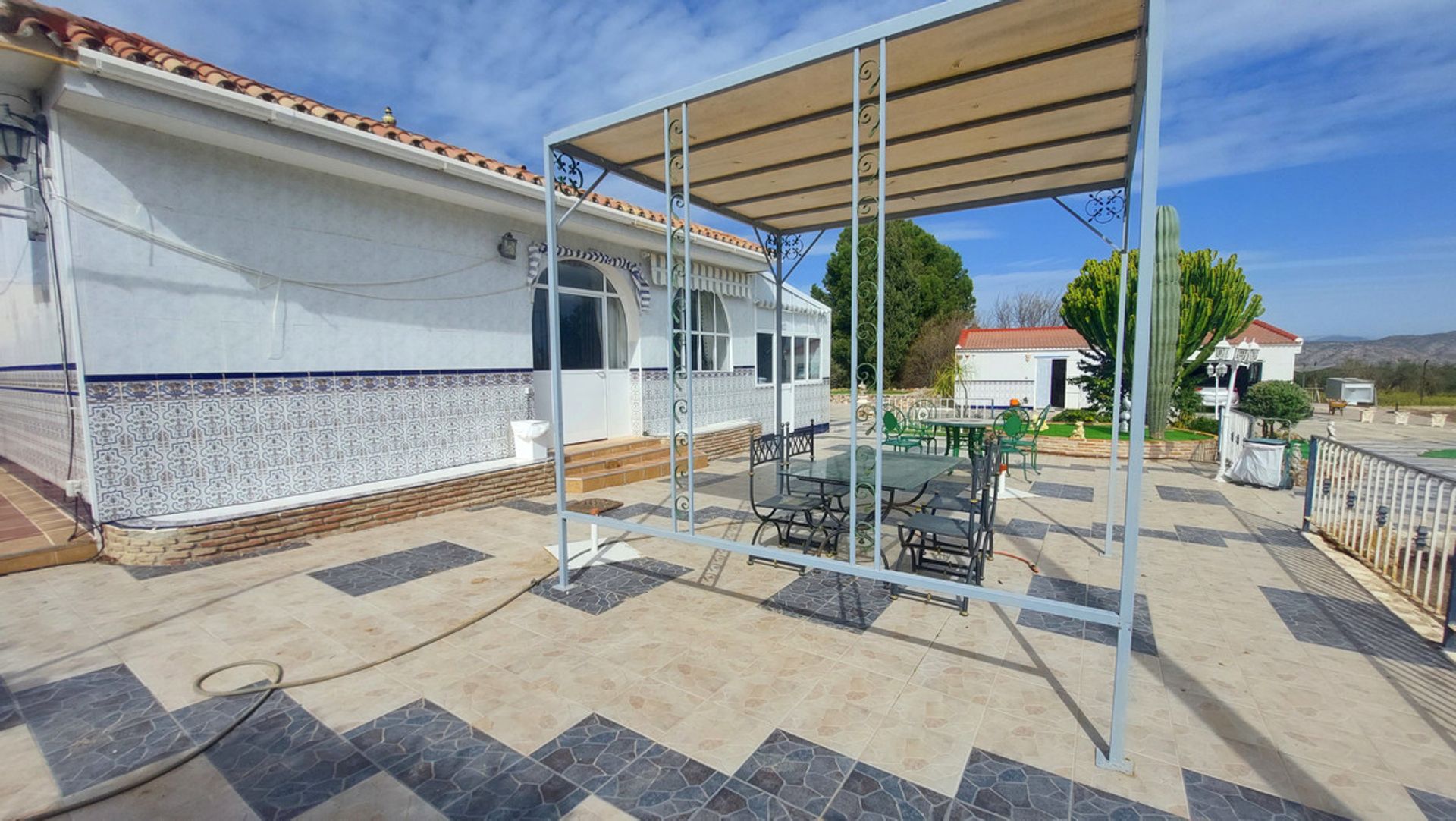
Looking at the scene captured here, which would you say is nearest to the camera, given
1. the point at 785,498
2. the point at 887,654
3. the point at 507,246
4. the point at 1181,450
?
the point at 887,654

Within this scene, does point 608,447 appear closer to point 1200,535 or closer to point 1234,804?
point 1200,535

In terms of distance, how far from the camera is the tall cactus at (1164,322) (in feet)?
33.5

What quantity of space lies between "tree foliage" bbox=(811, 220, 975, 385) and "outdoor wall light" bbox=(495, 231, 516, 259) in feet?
55.4

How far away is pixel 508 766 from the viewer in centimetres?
227

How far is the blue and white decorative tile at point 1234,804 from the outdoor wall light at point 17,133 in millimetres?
7613

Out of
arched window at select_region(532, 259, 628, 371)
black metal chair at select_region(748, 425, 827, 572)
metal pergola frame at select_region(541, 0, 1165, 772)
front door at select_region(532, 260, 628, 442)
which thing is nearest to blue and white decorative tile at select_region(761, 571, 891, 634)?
black metal chair at select_region(748, 425, 827, 572)

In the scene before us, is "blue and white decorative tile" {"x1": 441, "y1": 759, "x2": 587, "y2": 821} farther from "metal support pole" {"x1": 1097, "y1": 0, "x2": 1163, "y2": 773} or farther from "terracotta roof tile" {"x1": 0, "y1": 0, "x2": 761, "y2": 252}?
"terracotta roof tile" {"x1": 0, "y1": 0, "x2": 761, "y2": 252}

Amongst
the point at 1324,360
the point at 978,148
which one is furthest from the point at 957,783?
the point at 1324,360

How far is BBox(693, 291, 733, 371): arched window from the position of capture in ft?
32.6

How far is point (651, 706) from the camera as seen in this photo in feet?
8.72

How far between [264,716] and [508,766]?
4.07 ft

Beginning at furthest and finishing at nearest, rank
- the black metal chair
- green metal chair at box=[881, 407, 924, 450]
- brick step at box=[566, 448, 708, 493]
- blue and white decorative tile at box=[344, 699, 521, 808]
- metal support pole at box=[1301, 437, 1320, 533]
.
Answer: green metal chair at box=[881, 407, 924, 450]
brick step at box=[566, 448, 708, 493]
metal support pole at box=[1301, 437, 1320, 533]
the black metal chair
blue and white decorative tile at box=[344, 699, 521, 808]

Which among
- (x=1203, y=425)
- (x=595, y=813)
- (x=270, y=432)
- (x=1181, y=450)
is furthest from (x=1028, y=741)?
(x=1203, y=425)

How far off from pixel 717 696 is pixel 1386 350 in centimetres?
6162
